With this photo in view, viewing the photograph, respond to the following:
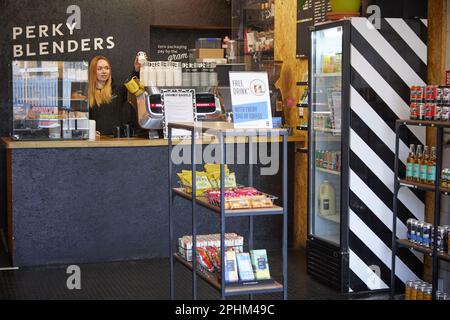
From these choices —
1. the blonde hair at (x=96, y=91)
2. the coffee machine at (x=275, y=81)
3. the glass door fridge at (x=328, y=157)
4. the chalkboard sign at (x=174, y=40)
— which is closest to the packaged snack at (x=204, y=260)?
the glass door fridge at (x=328, y=157)

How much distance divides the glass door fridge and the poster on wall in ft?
5.51

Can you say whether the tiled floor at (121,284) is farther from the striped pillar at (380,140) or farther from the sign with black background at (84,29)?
the sign with black background at (84,29)

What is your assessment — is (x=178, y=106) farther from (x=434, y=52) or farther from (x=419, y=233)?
(x=419, y=233)

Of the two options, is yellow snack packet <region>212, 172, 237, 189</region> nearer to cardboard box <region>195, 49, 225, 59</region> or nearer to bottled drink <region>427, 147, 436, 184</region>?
bottled drink <region>427, 147, 436, 184</region>

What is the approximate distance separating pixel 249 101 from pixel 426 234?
2016mm

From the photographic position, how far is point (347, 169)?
5.96 metres

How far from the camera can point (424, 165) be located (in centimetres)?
552

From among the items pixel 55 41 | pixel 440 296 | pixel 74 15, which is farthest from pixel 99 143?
pixel 440 296

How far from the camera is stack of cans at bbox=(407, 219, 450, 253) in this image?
531 centimetres

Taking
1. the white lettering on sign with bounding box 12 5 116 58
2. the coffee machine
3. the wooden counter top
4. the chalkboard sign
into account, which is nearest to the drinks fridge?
the wooden counter top

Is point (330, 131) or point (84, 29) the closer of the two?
point (330, 131)

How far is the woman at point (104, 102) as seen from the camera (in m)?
7.96
